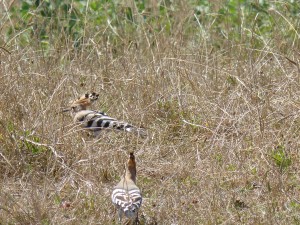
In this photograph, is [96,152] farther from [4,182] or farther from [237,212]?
[237,212]

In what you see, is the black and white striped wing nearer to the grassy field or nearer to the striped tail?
the grassy field

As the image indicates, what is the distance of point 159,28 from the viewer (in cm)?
860

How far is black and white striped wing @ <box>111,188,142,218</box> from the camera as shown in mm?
4977

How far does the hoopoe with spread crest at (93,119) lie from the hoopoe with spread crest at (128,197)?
1.01 metres

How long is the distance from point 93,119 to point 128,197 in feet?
7.63

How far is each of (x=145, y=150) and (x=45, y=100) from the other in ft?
3.15

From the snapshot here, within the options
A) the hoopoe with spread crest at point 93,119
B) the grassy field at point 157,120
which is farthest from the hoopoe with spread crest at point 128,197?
the hoopoe with spread crest at point 93,119

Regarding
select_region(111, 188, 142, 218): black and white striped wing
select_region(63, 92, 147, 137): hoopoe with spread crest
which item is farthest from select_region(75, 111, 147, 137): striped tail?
select_region(111, 188, 142, 218): black and white striped wing

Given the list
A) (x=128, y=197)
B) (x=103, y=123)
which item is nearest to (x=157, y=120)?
Answer: (x=103, y=123)

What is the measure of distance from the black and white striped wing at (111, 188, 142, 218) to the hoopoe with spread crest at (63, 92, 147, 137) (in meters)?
1.45

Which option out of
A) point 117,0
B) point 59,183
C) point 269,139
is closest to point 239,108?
point 269,139

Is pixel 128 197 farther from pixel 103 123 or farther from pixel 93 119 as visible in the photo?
pixel 93 119

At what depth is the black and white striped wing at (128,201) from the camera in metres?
4.98

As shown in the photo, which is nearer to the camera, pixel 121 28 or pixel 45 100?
pixel 45 100
